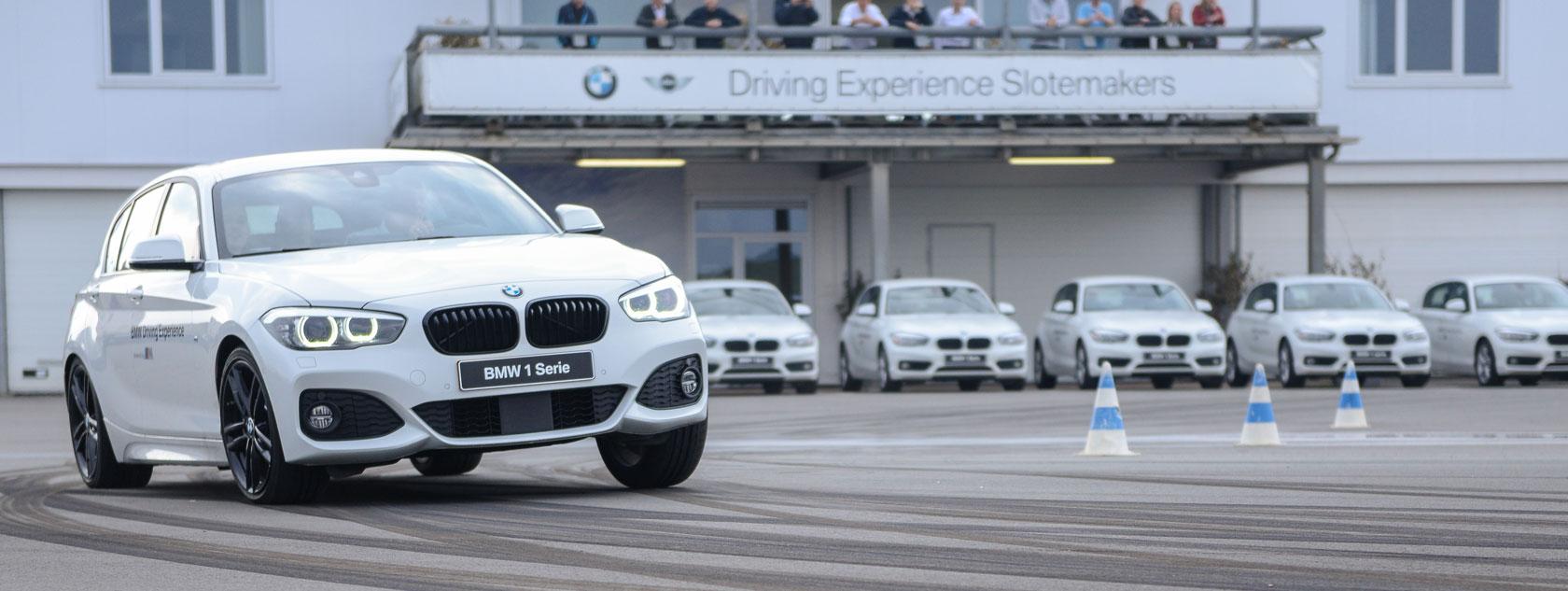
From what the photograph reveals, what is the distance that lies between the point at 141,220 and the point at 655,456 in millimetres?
3392

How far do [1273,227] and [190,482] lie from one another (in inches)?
962

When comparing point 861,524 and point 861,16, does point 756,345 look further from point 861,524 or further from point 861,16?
point 861,524

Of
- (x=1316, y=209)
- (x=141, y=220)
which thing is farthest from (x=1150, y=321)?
(x=141, y=220)

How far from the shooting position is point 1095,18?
2928cm

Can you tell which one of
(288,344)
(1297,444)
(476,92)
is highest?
(476,92)

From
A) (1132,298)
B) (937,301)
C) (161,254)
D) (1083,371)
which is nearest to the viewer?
(161,254)

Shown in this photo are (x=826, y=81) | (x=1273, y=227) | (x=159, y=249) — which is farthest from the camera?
(x=1273, y=227)

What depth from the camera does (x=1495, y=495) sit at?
9.10 meters

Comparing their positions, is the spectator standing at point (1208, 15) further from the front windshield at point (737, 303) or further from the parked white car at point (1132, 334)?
the front windshield at point (737, 303)

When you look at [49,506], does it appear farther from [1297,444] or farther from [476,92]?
[476,92]

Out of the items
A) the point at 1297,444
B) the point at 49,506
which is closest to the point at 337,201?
the point at 49,506

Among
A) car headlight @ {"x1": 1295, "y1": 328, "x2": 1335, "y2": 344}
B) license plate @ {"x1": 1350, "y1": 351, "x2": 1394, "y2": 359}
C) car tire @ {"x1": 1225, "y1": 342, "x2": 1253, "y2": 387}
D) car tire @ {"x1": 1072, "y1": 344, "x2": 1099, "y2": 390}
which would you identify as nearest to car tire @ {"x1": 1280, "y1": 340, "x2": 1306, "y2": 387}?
car headlight @ {"x1": 1295, "y1": 328, "x2": 1335, "y2": 344}

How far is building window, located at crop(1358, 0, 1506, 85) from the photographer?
32.8 meters

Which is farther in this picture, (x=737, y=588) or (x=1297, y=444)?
(x=1297, y=444)
